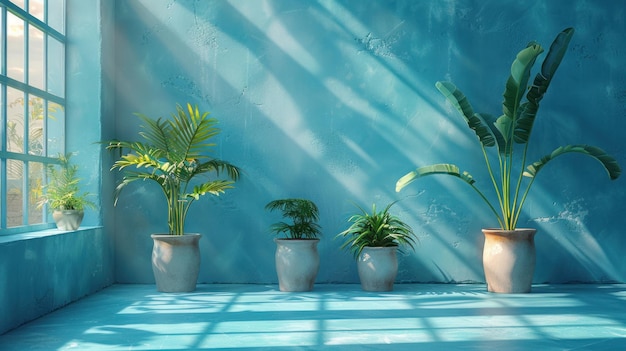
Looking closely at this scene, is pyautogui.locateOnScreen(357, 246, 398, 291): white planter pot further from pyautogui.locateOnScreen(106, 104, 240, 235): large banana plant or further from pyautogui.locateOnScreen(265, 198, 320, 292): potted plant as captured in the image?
pyautogui.locateOnScreen(106, 104, 240, 235): large banana plant

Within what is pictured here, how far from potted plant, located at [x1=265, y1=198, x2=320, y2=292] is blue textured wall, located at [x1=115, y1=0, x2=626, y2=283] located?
378mm

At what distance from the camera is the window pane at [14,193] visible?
169 inches

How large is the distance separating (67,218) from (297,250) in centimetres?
172

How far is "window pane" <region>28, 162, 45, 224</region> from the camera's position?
462 cm

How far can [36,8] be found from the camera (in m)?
4.85

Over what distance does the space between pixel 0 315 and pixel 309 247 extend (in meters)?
2.30

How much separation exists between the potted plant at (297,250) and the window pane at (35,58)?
1.95m

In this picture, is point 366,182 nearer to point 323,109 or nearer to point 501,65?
point 323,109

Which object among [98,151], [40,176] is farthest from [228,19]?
[40,176]

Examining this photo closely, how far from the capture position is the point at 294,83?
5805 millimetres

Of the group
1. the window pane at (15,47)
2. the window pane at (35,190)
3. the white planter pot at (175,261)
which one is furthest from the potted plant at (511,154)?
the window pane at (15,47)

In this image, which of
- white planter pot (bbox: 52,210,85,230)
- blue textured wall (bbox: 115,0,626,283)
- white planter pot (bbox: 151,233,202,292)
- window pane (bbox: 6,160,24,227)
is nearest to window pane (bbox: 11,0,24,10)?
window pane (bbox: 6,160,24,227)

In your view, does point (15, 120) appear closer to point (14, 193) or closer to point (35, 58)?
point (14, 193)

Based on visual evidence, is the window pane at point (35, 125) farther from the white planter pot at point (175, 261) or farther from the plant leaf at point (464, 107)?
the plant leaf at point (464, 107)
